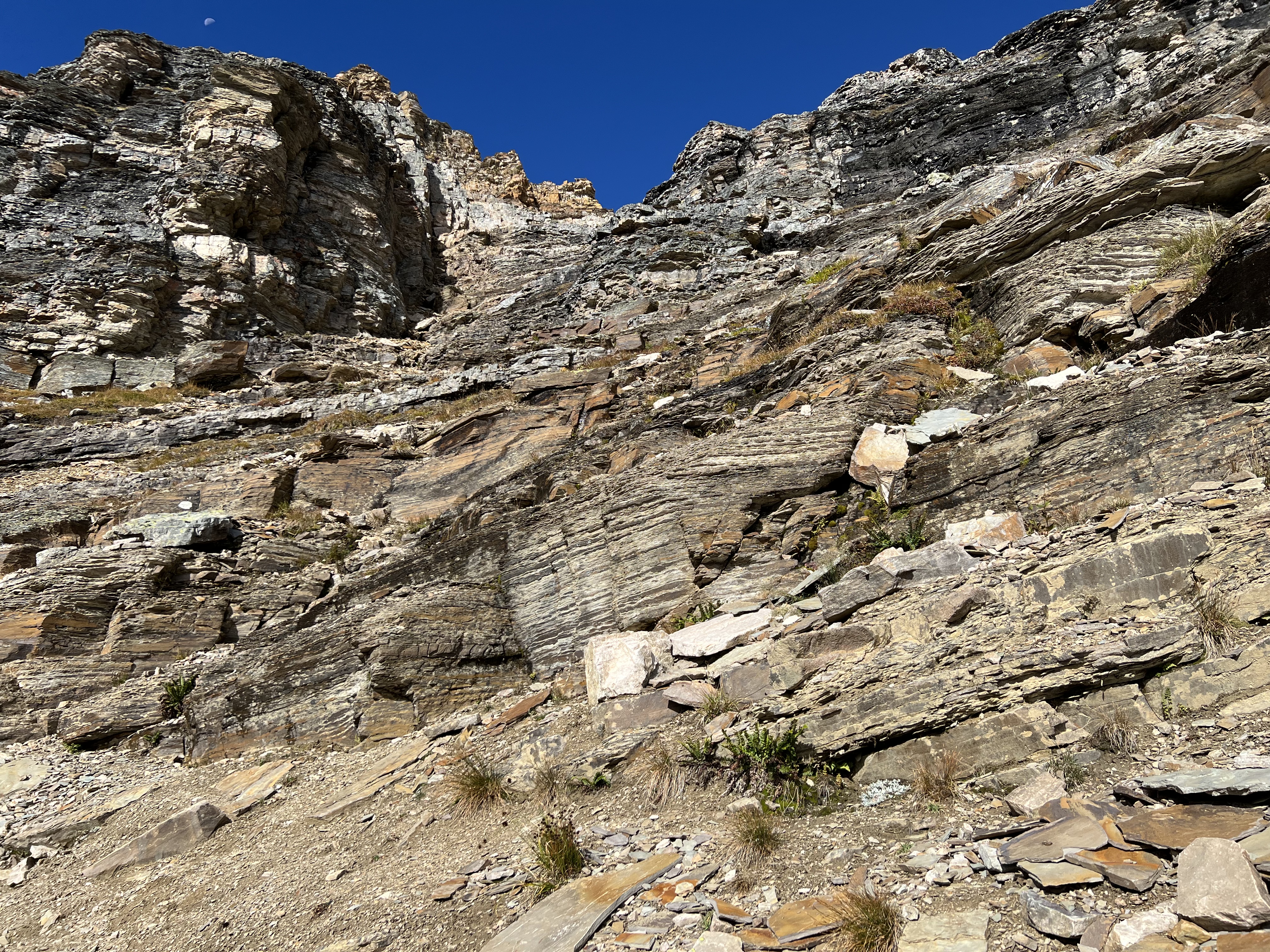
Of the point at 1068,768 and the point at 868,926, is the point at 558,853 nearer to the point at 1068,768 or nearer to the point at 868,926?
the point at 868,926

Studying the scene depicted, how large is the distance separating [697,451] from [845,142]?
125 feet

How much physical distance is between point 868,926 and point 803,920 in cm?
40

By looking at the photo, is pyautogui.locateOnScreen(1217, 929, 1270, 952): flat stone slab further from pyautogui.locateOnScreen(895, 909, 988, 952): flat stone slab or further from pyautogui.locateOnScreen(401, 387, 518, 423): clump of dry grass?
pyautogui.locateOnScreen(401, 387, 518, 423): clump of dry grass

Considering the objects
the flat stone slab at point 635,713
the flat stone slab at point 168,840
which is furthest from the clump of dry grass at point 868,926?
the flat stone slab at point 168,840

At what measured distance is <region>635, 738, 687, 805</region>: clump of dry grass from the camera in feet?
17.2

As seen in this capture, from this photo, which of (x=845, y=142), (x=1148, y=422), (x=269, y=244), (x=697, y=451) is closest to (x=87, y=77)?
(x=269, y=244)

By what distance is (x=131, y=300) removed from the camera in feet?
105

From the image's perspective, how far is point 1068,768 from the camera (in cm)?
384

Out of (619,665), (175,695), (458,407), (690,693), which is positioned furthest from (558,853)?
(458,407)

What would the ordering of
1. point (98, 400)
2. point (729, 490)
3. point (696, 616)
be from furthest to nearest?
1. point (98, 400)
2. point (729, 490)
3. point (696, 616)

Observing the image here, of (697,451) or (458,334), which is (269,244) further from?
(697,451)

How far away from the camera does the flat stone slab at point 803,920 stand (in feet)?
11.1

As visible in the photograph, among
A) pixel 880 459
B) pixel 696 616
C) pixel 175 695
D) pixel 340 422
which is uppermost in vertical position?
pixel 340 422

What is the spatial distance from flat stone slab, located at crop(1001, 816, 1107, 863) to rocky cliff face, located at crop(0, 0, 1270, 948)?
74cm
